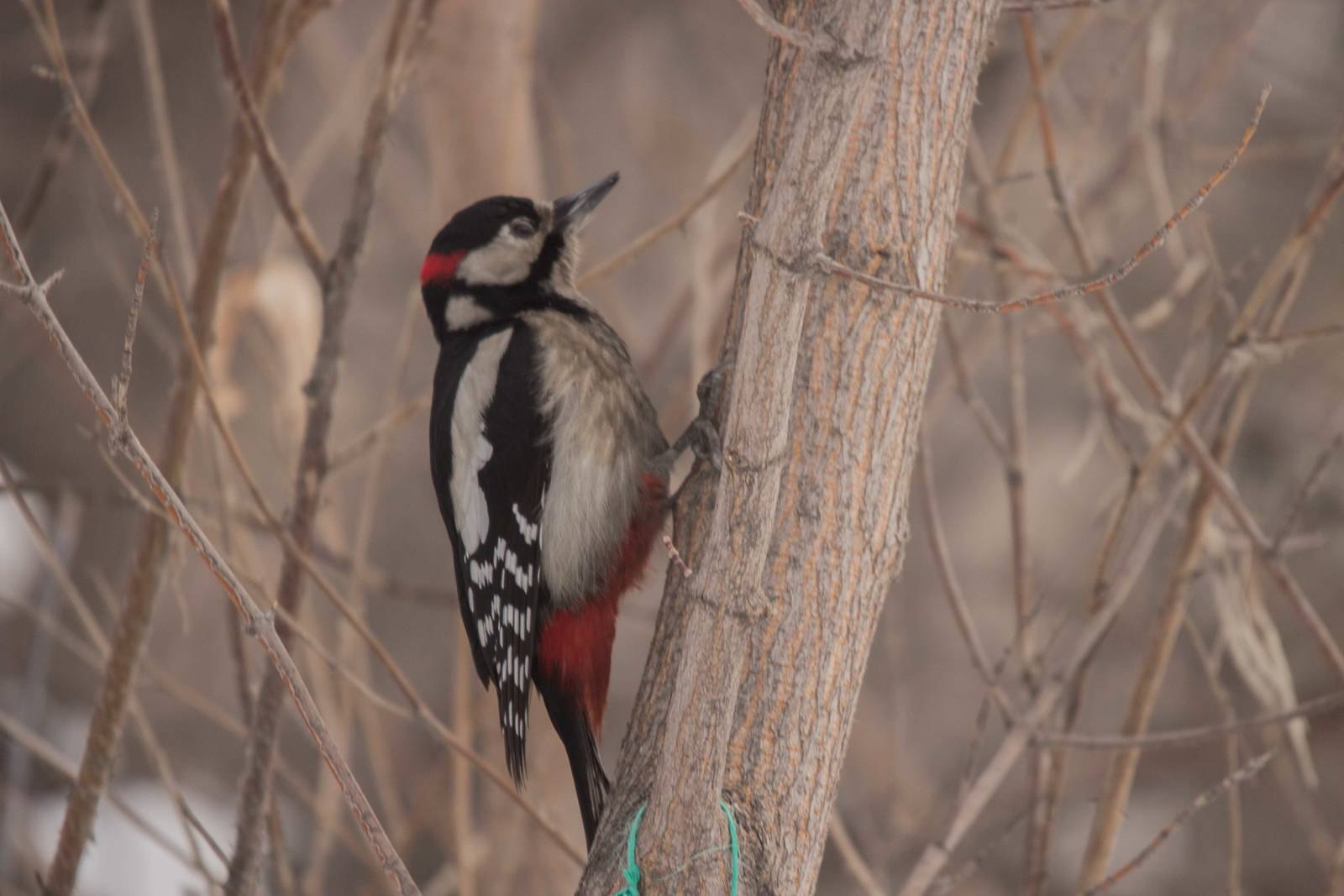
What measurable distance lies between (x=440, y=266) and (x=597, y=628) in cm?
84

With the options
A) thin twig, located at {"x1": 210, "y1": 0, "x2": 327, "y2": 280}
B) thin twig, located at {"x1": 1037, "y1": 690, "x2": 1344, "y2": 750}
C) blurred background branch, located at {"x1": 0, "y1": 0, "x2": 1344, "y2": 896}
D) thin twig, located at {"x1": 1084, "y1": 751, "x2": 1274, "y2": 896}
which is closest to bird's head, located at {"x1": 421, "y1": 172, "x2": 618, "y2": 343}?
blurred background branch, located at {"x1": 0, "y1": 0, "x2": 1344, "y2": 896}

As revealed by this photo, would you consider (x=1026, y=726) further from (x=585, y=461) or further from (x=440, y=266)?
(x=440, y=266)

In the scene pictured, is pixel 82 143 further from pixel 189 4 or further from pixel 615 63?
pixel 615 63

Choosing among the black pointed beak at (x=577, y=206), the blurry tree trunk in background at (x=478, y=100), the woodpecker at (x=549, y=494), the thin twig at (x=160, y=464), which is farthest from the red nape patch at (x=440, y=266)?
the blurry tree trunk in background at (x=478, y=100)

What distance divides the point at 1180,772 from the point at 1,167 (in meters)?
5.62

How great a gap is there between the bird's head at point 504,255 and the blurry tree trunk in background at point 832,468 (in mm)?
927

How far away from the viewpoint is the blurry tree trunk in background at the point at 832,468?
1669 millimetres

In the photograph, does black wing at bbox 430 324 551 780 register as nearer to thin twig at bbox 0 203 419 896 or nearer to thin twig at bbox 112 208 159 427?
thin twig at bbox 0 203 419 896

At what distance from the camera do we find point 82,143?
5434mm

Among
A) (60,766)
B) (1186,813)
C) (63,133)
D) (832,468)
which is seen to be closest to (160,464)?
(60,766)

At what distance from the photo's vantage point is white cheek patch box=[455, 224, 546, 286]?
2.70 m

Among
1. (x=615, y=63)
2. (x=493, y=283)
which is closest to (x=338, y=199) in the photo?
(x=615, y=63)

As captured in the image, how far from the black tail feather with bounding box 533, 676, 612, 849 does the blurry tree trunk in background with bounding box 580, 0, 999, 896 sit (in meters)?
0.52

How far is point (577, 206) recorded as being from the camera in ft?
8.84
